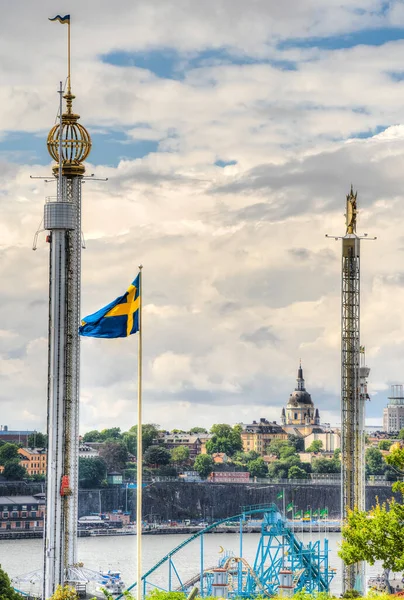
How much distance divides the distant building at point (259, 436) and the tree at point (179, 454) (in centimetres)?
1745

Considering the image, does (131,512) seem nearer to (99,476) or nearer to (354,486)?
(99,476)

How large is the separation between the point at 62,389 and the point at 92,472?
4020 inches

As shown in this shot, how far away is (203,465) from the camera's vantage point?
16388cm

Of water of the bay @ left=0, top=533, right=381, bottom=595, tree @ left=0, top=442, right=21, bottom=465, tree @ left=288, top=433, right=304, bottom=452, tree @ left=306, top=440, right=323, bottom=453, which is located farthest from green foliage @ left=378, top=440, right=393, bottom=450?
water of the bay @ left=0, top=533, right=381, bottom=595

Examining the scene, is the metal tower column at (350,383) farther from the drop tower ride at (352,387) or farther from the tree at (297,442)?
the tree at (297,442)

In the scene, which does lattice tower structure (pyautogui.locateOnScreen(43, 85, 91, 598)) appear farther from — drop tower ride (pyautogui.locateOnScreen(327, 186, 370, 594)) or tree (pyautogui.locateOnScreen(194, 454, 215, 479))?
tree (pyautogui.locateOnScreen(194, 454, 215, 479))

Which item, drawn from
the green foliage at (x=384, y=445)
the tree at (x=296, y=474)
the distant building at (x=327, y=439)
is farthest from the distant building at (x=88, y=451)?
the distant building at (x=327, y=439)

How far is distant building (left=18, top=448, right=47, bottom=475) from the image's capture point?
14125 cm

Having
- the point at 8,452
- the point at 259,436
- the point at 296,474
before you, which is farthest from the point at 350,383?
the point at 259,436

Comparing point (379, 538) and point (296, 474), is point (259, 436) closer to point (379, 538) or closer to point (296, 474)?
point (296, 474)

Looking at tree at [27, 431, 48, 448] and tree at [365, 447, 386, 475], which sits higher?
tree at [27, 431, 48, 448]

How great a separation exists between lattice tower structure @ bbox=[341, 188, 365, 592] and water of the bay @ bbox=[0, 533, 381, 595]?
1927cm

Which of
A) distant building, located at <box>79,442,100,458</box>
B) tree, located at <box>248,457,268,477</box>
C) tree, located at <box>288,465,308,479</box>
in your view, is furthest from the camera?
tree, located at <box>248,457,268,477</box>

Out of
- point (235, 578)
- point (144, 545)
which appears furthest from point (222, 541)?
point (235, 578)
